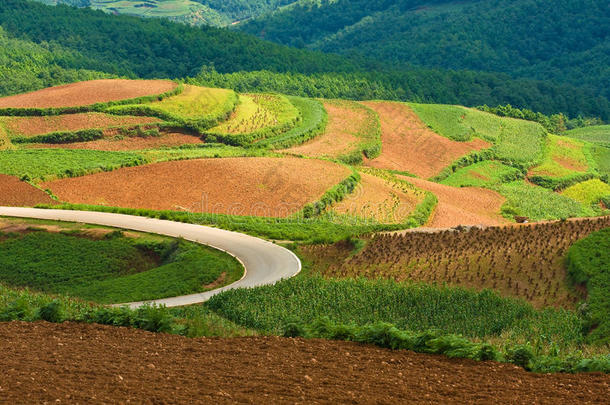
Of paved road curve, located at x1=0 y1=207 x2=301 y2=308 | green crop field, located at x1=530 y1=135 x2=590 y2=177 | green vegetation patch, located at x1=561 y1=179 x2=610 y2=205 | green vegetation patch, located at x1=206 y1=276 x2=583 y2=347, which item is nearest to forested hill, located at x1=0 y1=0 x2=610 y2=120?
A: green crop field, located at x1=530 y1=135 x2=590 y2=177

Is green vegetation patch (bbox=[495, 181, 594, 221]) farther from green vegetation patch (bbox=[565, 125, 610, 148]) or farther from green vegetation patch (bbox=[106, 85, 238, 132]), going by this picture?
green vegetation patch (bbox=[565, 125, 610, 148])

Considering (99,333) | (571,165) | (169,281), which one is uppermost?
(99,333)

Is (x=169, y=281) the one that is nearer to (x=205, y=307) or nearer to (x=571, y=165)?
(x=205, y=307)

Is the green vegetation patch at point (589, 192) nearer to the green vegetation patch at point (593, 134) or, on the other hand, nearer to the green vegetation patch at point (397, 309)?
the green vegetation patch at point (593, 134)

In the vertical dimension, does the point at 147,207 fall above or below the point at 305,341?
below

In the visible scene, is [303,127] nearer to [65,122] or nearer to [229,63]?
[65,122]

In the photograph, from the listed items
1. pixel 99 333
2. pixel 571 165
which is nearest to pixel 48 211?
pixel 99 333
